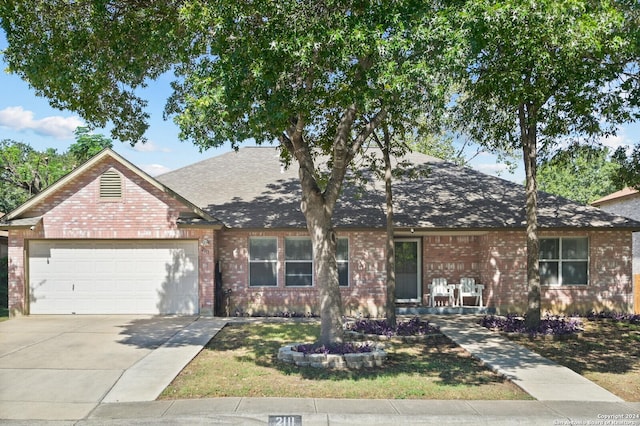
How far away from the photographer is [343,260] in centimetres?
1855

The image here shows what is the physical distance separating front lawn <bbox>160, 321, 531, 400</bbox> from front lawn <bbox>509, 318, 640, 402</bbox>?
5.92 feet

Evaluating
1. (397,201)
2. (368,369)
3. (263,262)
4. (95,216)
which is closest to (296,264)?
(263,262)

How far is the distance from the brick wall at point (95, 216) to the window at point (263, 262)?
1609 millimetres

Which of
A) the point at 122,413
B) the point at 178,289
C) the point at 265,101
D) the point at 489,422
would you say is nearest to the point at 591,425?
the point at 489,422

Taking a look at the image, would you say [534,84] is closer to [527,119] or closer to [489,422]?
[527,119]

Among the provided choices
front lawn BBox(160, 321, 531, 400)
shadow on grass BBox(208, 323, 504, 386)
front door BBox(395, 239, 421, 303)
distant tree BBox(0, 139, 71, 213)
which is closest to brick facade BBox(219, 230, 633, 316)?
front door BBox(395, 239, 421, 303)

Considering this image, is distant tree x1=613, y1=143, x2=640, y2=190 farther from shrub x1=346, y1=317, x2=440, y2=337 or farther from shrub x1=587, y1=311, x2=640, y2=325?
shrub x1=346, y1=317, x2=440, y2=337

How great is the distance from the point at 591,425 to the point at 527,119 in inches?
362

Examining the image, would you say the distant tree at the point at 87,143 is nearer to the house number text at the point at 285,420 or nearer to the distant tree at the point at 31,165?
the distant tree at the point at 31,165

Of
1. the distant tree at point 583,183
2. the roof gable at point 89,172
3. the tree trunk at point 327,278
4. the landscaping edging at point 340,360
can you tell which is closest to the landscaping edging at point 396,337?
the tree trunk at point 327,278

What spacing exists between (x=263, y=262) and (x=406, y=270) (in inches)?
198

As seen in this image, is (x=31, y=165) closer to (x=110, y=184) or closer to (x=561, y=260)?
(x=110, y=184)

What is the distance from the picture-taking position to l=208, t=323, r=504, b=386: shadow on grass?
10031 mm

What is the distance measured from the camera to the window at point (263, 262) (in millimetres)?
18500
